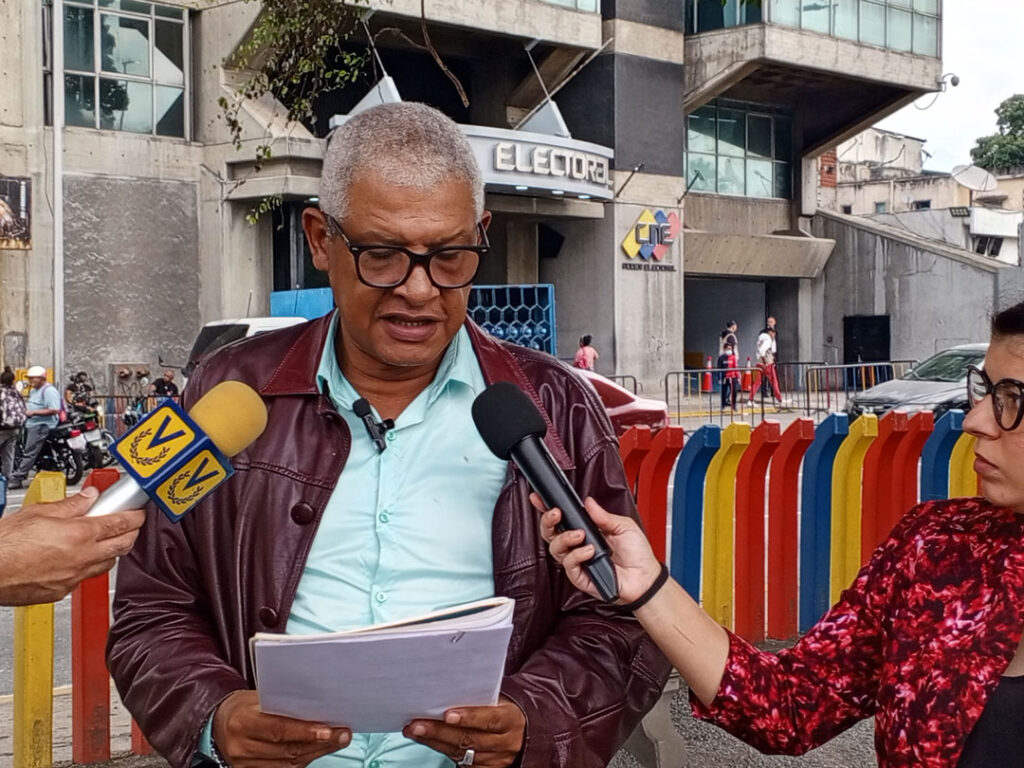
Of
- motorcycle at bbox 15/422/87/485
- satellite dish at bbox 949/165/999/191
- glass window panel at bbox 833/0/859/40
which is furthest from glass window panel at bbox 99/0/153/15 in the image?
satellite dish at bbox 949/165/999/191

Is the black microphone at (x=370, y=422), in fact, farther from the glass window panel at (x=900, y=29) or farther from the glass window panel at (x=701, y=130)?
the glass window panel at (x=900, y=29)

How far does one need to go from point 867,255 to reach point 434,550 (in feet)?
112

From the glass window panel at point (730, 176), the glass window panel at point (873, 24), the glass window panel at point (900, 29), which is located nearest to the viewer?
the glass window panel at point (873, 24)

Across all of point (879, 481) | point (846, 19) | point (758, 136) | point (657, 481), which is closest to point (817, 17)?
point (846, 19)

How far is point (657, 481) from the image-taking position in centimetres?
514

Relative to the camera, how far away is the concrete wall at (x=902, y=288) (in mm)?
32938

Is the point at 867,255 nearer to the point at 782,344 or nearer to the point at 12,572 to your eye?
the point at 782,344

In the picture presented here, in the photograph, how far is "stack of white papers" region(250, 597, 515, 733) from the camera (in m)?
1.70

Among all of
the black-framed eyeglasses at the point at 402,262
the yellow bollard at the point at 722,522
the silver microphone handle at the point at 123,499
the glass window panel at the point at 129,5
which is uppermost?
the glass window panel at the point at 129,5

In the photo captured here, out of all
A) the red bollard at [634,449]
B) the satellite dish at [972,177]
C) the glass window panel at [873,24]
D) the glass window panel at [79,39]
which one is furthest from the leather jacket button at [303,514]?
the satellite dish at [972,177]

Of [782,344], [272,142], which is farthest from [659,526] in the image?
[782,344]

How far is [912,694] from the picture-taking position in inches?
80.4

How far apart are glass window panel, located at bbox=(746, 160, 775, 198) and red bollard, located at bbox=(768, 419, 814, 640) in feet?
93.9

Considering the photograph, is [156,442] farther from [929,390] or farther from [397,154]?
[929,390]
